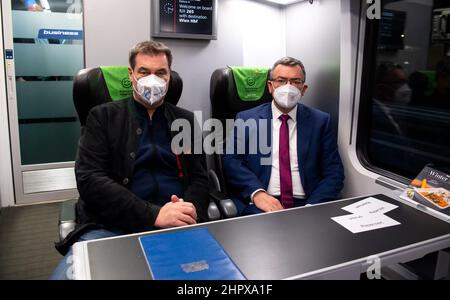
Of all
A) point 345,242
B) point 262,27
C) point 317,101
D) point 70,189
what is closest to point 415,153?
point 317,101

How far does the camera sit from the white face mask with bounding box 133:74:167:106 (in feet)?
6.43

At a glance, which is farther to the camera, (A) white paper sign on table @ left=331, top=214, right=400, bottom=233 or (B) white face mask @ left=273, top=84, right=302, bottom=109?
(B) white face mask @ left=273, top=84, right=302, bottom=109

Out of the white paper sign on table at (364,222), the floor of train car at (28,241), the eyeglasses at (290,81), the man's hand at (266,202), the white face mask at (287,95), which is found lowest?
the floor of train car at (28,241)

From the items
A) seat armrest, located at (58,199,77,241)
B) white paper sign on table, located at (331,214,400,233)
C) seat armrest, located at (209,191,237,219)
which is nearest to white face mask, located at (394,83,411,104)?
white paper sign on table, located at (331,214,400,233)

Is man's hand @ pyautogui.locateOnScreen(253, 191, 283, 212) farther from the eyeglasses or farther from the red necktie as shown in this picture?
the eyeglasses

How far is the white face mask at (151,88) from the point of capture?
196 cm

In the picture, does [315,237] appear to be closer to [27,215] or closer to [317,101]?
[317,101]

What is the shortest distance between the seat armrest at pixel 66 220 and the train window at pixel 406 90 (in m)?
1.84

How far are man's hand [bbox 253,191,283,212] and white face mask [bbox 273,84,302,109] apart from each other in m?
0.56

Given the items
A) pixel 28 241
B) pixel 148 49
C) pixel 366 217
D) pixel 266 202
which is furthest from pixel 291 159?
pixel 28 241

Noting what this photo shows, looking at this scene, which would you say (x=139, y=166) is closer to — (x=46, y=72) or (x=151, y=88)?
(x=151, y=88)

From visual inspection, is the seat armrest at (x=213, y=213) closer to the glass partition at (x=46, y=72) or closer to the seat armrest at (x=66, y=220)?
the seat armrest at (x=66, y=220)

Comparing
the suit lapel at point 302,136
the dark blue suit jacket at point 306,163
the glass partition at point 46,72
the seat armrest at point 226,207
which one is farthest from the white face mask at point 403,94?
the glass partition at point 46,72

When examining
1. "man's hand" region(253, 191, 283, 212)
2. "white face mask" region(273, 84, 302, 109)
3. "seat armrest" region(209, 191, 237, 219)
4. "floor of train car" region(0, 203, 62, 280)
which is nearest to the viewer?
"seat armrest" region(209, 191, 237, 219)
